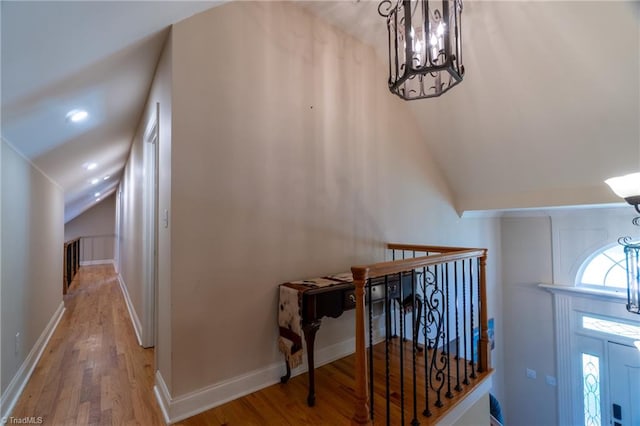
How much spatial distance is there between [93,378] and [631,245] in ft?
17.7

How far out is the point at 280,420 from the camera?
1.86 meters

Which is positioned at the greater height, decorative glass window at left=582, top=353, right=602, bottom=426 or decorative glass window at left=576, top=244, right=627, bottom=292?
decorative glass window at left=576, top=244, right=627, bottom=292

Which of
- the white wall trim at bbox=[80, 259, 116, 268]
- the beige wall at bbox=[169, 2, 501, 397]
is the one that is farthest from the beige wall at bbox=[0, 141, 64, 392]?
the white wall trim at bbox=[80, 259, 116, 268]

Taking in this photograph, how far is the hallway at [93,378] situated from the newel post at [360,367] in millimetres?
1292

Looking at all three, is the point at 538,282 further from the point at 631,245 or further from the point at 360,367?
the point at 360,367

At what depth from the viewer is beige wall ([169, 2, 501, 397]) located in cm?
196

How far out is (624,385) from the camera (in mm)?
4113

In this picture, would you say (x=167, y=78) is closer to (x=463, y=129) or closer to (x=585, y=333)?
(x=463, y=129)

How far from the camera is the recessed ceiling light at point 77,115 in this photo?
2332mm

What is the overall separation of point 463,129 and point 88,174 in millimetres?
5718

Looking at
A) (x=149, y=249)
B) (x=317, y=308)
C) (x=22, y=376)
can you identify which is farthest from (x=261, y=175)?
(x=22, y=376)

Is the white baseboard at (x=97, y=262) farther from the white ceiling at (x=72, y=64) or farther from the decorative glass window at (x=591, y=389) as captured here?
the decorative glass window at (x=591, y=389)

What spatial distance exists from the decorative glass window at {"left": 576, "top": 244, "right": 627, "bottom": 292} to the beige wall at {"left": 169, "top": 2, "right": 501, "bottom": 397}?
3.53m

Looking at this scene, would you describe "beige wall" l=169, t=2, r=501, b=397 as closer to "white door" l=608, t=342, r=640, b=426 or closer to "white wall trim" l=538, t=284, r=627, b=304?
"white wall trim" l=538, t=284, r=627, b=304
